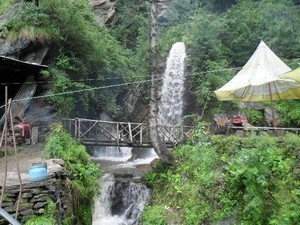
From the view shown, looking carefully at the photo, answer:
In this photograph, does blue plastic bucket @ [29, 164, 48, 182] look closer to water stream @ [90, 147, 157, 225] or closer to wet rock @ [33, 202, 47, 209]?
wet rock @ [33, 202, 47, 209]

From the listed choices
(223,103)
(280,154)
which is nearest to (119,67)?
(223,103)

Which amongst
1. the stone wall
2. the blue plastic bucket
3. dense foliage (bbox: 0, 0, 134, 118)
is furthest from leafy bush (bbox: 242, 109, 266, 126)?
the blue plastic bucket

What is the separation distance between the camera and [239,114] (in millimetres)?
15242

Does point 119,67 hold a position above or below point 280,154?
above

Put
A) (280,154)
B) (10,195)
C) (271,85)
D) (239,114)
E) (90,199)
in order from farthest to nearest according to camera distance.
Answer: (239,114) < (271,85) < (90,199) < (280,154) < (10,195)

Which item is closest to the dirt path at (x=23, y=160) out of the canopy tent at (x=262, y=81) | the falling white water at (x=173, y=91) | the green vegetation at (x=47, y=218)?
the green vegetation at (x=47, y=218)

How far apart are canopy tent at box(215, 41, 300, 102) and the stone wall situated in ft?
18.2

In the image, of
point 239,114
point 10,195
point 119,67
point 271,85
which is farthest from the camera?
point 119,67

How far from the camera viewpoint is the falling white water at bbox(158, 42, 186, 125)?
17.6 meters

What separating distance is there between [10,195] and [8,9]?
9.70 m

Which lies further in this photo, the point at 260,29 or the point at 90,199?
the point at 260,29

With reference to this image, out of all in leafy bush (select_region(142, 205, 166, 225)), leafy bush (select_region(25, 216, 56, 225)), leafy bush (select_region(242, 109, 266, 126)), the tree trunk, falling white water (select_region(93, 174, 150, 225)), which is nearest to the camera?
leafy bush (select_region(25, 216, 56, 225))

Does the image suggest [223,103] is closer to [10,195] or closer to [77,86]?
[77,86]

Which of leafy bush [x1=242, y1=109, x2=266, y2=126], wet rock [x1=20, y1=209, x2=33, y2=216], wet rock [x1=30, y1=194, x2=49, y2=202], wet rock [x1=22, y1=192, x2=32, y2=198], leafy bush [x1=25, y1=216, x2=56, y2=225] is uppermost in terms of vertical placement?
leafy bush [x1=242, y1=109, x2=266, y2=126]
